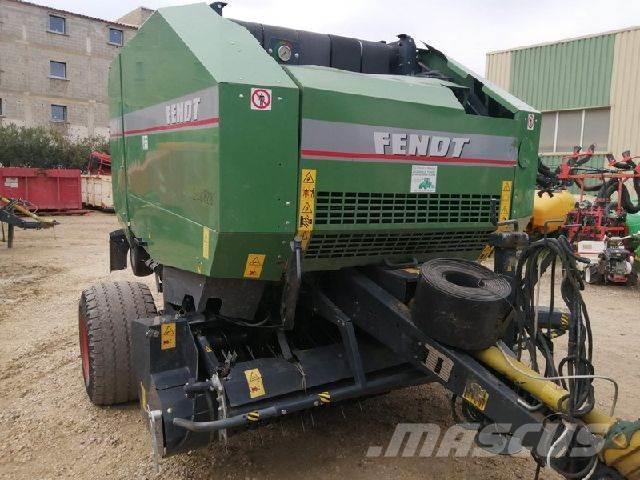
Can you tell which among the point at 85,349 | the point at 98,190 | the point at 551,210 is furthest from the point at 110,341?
the point at 98,190

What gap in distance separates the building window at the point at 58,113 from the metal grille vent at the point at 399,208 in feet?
114

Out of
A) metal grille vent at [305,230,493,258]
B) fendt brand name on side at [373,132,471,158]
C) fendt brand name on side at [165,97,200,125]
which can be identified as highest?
fendt brand name on side at [165,97,200,125]

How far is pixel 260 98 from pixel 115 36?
36.4 m

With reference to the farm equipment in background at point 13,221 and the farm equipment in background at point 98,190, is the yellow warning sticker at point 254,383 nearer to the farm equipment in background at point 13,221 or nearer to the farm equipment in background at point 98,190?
the farm equipment in background at point 13,221

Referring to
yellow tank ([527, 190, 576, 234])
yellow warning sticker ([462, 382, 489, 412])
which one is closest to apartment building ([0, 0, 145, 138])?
yellow tank ([527, 190, 576, 234])

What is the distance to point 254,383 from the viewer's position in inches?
112

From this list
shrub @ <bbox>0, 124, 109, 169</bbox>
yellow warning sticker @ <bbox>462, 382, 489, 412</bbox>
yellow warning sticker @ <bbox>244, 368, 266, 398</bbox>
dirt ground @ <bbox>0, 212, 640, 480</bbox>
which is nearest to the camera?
yellow warning sticker @ <bbox>462, 382, 489, 412</bbox>

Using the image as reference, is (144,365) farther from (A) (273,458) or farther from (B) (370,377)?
(B) (370,377)

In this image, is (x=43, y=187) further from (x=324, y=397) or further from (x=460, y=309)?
(x=460, y=309)

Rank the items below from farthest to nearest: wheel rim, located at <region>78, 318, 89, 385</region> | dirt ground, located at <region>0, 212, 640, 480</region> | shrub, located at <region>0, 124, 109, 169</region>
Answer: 1. shrub, located at <region>0, 124, 109, 169</region>
2. wheel rim, located at <region>78, 318, 89, 385</region>
3. dirt ground, located at <region>0, 212, 640, 480</region>

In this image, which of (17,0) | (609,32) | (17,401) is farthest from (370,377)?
(17,0)

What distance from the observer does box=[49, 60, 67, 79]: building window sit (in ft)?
108

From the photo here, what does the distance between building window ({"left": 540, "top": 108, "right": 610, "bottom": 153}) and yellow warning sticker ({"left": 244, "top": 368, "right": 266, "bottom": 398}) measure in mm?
13950

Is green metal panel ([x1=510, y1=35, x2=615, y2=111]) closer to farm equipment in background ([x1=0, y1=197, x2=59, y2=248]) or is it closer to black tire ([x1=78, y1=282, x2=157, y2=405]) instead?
farm equipment in background ([x1=0, y1=197, x2=59, y2=248])
